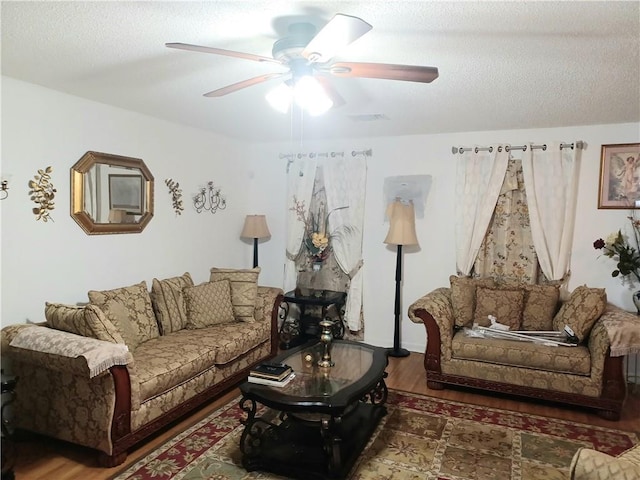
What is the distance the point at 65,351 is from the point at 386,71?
2.25m

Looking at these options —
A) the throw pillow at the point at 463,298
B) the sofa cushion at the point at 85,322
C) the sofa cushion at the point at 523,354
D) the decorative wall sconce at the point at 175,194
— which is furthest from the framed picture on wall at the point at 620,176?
the sofa cushion at the point at 85,322

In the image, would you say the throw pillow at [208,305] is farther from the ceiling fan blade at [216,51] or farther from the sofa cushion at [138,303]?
the ceiling fan blade at [216,51]

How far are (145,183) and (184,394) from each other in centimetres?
193

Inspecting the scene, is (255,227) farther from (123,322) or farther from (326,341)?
(326,341)

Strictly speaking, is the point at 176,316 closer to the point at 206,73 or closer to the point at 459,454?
the point at 206,73

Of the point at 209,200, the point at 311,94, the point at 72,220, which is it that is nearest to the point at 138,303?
the point at 72,220

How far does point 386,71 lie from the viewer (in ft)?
6.72

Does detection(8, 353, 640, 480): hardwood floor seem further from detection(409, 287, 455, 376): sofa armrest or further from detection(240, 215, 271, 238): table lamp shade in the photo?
detection(240, 215, 271, 238): table lamp shade

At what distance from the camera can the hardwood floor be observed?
8.49ft

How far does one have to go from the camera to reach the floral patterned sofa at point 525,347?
3.37 meters

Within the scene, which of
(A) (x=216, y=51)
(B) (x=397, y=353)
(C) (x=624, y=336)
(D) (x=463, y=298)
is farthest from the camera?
(B) (x=397, y=353)

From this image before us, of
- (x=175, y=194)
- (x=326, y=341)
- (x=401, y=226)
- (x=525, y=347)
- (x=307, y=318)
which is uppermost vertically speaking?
(x=175, y=194)

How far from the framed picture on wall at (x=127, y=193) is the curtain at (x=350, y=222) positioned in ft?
6.82

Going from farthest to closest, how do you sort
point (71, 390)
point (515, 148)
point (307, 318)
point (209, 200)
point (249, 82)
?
point (307, 318), point (209, 200), point (515, 148), point (71, 390), point (249, 82)
